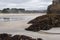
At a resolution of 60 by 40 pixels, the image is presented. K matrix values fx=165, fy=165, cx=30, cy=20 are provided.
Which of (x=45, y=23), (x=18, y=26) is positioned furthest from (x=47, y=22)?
(x=18, y=26)

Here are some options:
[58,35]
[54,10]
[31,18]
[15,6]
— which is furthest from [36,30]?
[54,10]

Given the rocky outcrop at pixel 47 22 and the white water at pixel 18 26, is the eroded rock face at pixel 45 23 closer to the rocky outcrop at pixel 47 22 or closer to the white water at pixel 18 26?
the rocky outcrop at pixel 47 22

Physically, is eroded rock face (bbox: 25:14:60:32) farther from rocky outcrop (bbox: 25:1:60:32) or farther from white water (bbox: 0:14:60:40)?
white water (bbox: 0:14:60:40)

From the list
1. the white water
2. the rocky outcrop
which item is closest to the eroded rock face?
the rocky outcrop

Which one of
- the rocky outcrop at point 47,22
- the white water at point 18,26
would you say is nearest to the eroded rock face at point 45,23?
the rocky outcrop at point 47,22

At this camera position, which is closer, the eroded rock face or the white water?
the white water

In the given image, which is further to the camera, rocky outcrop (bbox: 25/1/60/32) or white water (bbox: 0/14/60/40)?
rocky outcrop (bbox: 25/1/60/32)

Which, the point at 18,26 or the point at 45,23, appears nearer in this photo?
the point at 45,23

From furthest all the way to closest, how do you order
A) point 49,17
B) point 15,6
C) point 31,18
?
point 31,18 → point 49,17 → point 15,6

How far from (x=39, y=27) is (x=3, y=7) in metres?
0.81

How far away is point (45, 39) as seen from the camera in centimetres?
249

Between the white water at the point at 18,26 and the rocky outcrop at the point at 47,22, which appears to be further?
the rocky outcrop at the point at 47,22

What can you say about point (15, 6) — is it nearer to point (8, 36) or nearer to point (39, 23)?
point (39, 23)

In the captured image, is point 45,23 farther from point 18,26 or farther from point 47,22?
point 18,26
